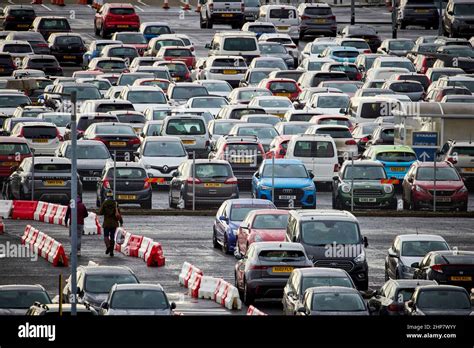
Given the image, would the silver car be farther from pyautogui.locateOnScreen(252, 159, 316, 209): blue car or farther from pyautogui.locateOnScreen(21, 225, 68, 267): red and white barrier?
pyautogui.locateOnScreen(252, 159, 316, 209): blue car

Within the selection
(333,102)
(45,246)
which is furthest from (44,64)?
(45,246)

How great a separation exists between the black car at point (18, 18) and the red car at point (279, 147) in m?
37.4

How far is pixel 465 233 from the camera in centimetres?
4362

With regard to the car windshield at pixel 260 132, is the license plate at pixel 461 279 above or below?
above

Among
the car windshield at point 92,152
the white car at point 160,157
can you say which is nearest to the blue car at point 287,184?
the white car at point 160,157

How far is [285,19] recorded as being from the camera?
287 ft

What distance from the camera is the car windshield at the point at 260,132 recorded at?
54281 millimetres

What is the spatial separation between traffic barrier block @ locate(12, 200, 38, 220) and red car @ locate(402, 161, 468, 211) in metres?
9.85

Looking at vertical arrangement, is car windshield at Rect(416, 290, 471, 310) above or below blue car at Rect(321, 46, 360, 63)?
above

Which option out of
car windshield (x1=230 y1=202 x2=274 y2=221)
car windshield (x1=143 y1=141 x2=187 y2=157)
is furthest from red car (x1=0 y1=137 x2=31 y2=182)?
car windshield (x1=230 y1=202 x2=274 y2=221)

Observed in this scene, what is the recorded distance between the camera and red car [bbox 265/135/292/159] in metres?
51.6

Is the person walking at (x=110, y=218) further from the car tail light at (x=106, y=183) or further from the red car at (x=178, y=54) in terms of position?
the red car at (x=178, y=54)

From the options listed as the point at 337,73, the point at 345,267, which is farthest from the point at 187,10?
the point at 345,267

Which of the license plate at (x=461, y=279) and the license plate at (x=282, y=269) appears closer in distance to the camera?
the license plate at (x=282, y=269)
